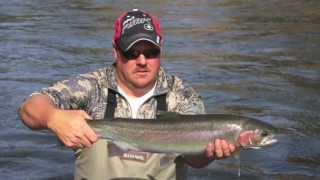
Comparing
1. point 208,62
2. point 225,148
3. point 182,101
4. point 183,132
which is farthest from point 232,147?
point 208,62

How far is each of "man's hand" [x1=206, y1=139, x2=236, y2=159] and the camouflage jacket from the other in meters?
0.56

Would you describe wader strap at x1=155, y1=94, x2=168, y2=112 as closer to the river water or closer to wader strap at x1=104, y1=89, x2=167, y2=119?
wader strap at x1=104, y1=89, x2=167, y2=119

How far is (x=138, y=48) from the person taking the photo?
5188 millimetres

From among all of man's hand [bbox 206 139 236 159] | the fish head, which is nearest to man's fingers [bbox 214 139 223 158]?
man's hand [bbox 206 139 236 159]

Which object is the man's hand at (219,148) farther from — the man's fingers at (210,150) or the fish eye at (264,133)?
the fish eye at (264,133)

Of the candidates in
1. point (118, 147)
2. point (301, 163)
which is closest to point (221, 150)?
point (118, 147)

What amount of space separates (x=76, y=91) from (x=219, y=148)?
3.79 ft

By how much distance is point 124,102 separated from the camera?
5422 mm

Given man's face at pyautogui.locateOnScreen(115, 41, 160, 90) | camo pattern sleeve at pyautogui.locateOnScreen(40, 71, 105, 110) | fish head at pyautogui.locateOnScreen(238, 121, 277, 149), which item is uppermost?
man's face at pyautogui.locateOnScreen(115, 41, 160, 90)

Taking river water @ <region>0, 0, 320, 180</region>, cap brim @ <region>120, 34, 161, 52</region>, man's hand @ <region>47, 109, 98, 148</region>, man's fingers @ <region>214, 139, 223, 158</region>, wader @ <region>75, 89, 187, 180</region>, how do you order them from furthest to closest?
river water @ <region>0, 0, 320, 180</region> → wader @ <region>75, 89, 187, 180</region> → cap brim @ <region>120, 34, 161, 52</region> → man's fingers @ <region>214, 139, 223, 158</region> → man's hand @ <region>47, 109, 98, 148</region>

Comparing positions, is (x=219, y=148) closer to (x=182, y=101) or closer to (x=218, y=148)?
(x=218, y=148)

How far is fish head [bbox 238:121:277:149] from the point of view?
4.97m

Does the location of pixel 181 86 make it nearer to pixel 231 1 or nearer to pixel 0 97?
pixel 0 97

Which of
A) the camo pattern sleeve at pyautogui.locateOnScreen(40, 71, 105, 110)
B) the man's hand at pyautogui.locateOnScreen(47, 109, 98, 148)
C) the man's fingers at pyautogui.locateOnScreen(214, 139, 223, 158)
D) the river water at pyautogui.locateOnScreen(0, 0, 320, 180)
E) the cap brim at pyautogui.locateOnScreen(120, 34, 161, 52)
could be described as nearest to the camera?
the man's hand at pyautogui.locateOnScreen(47, 109, 98, 148)
